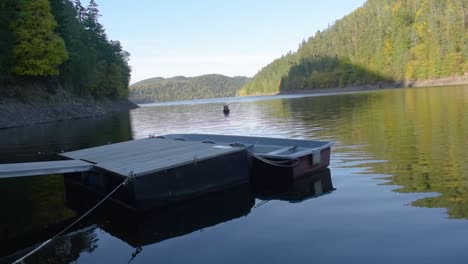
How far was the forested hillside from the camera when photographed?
130m

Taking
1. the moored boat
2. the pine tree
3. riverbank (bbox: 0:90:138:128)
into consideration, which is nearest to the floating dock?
the moored boat

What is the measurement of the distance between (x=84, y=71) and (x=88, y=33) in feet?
71.1

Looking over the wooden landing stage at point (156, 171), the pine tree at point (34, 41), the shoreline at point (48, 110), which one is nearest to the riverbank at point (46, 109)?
the shoreline at point (48, 110)

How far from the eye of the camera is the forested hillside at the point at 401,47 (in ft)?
425

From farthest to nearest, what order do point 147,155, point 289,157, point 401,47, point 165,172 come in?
point 401,47 → point 147,155 → point 289,157 → point 165,172

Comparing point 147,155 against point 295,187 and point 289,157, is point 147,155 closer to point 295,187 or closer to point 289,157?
point 289,157

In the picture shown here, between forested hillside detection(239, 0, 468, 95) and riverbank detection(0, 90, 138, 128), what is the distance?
106702 millimetres

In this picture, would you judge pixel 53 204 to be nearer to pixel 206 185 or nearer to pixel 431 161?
pixel 206 185

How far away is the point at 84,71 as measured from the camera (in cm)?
7075

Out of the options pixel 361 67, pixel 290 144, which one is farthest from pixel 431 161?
pixel 361 67

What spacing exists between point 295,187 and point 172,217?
14.1 ft

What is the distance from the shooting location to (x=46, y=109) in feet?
185

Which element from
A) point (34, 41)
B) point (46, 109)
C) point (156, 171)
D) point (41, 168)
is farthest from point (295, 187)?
point (34, 41)

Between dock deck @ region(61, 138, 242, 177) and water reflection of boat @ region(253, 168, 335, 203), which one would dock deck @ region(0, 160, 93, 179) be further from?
water reflection of boat @ region(253, 168, 335, 203)
